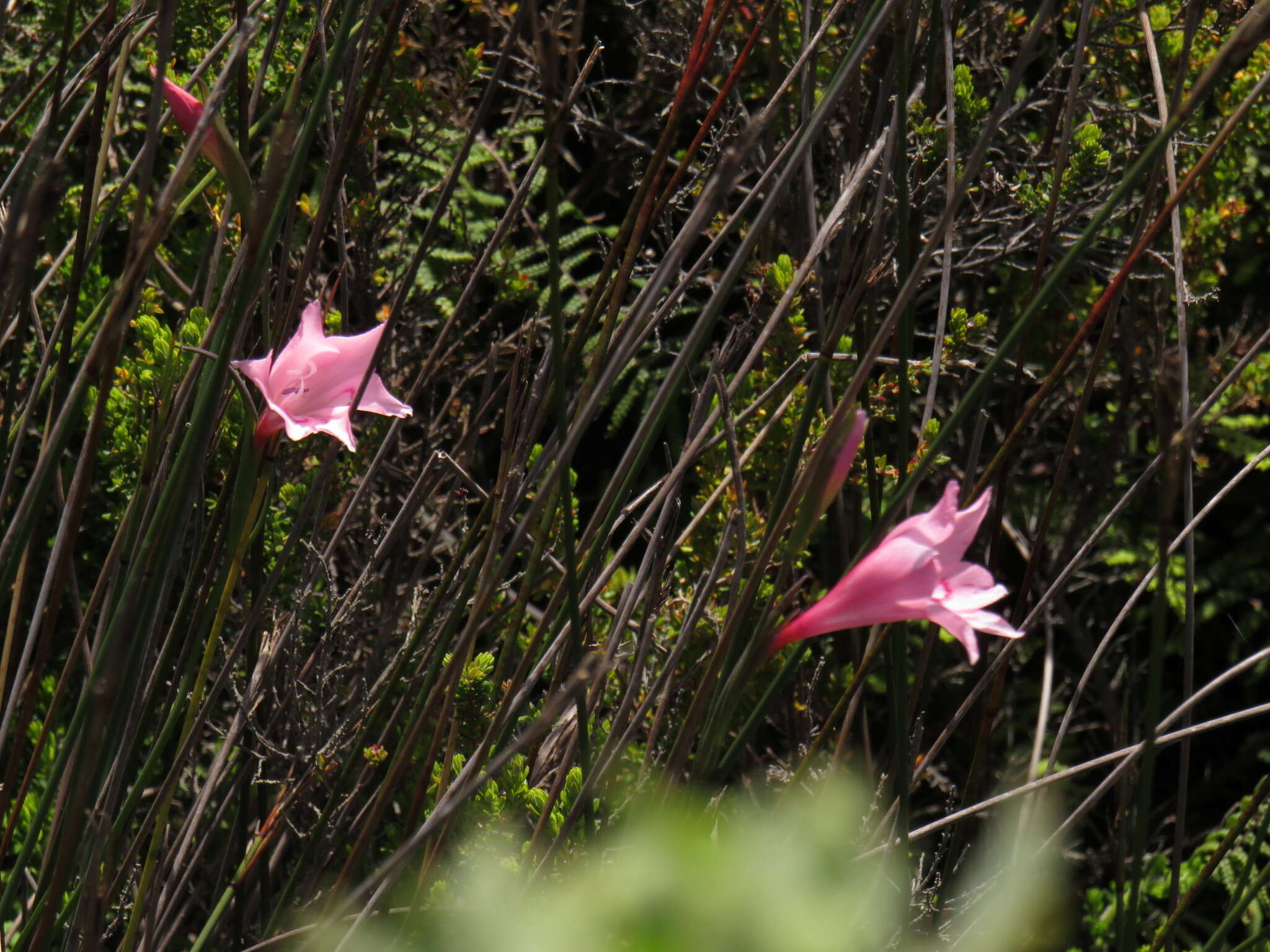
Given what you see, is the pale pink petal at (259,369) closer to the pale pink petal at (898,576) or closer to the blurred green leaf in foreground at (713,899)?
the pale pink petal at (898,576)

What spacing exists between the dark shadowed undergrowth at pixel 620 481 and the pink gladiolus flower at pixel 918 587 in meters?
0.02

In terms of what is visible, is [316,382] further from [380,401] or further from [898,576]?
[898,576]

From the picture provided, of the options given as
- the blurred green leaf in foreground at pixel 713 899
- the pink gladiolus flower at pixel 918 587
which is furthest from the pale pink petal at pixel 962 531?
the blurred green leaf in foreground at pixel 713 899

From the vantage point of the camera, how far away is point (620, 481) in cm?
71

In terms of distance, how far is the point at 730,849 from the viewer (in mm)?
222

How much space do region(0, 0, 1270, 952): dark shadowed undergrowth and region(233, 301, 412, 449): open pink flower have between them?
0.01m

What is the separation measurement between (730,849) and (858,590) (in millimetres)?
332

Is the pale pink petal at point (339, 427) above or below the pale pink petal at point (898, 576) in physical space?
below

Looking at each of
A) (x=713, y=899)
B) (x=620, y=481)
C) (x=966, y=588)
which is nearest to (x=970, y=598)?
(x=966, y=588)

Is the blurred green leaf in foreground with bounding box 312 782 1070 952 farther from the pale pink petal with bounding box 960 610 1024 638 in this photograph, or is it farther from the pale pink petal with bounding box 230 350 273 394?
the pale pink petal with bounding box 230 350 273 394

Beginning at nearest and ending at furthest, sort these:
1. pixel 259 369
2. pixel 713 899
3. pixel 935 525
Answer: pixel 713 899 < pixel 935 525 < pixel 259 369

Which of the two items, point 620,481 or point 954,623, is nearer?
point 954,623

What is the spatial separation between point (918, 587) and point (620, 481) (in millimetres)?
239

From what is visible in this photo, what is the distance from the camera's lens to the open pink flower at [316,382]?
68cm
